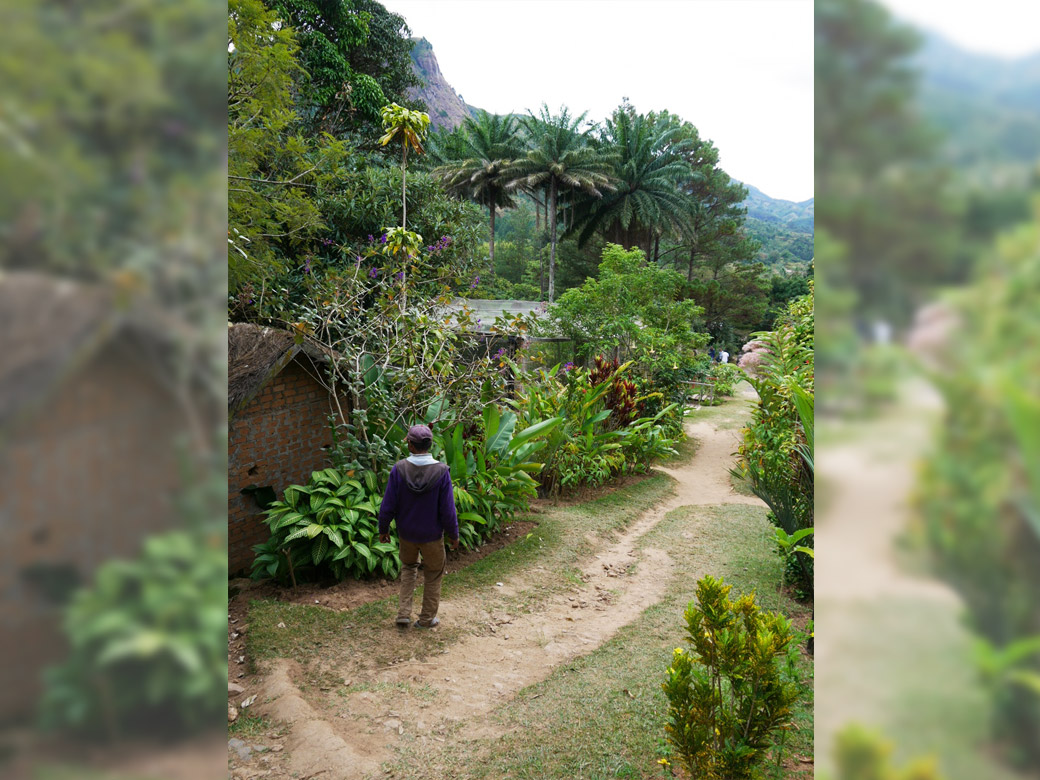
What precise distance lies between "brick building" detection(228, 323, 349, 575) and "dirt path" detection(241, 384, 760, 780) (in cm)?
201

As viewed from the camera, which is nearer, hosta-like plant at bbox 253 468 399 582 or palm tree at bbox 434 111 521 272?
hosta-like plant at bbox 253 468 399 582

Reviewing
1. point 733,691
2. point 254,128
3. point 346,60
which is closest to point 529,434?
point 733,691

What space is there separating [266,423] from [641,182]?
24.8 metres

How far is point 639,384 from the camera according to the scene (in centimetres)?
1239

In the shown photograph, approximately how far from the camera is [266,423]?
19.2 ft

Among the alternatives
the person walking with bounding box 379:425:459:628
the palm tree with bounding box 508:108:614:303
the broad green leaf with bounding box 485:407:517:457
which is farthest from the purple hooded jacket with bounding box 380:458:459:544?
the palm tree with bounding box 508:108:614:303

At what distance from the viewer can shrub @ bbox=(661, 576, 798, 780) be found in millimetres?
2576

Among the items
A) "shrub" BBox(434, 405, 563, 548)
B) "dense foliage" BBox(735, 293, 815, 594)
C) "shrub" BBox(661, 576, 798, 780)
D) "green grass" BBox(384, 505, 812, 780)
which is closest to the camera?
"shrub" BBox(661, 576, 798, 780)
